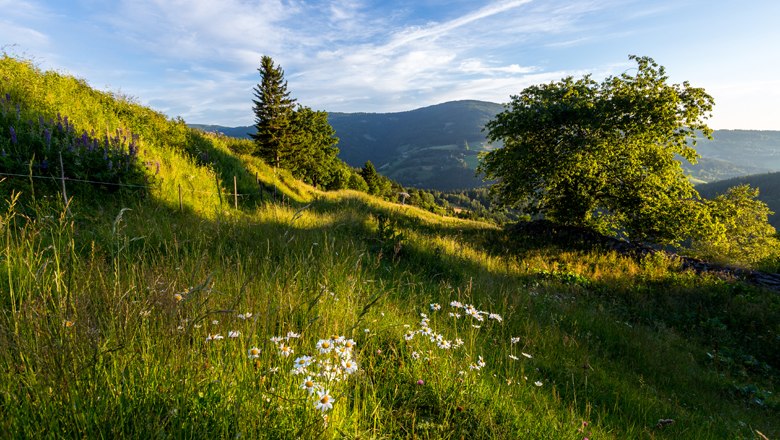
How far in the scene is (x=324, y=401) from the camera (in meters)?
1.62

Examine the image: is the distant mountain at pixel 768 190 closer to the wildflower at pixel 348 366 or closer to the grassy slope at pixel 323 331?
the grassy slope at pixel 323 331

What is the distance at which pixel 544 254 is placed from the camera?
13102mm

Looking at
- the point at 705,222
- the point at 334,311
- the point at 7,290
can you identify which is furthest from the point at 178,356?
the point at 705,222

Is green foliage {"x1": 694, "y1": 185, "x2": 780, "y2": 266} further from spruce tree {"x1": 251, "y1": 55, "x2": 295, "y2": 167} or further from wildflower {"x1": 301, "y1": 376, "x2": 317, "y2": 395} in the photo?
spruce tree {"x1": 251, "y1": 55, "x2": 295, "y2": 167}

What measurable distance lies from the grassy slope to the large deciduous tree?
4697 mm

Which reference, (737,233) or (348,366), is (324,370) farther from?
(737,233)

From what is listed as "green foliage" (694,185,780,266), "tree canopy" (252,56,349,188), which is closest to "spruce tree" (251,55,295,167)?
"tree canopy" (252,56,349,188)

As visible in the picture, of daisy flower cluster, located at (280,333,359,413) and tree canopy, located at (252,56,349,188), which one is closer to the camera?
daisy flower cluster, located at (280,333,359,413)

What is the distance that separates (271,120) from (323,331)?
36.0 metres

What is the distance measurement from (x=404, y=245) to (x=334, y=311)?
6.11 metres

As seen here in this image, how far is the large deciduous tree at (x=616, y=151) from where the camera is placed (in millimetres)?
15242

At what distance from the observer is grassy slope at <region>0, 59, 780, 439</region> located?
170 cm

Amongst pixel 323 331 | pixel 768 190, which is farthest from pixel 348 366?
pixel 768 190

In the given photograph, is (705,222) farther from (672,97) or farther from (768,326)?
(768,326)
